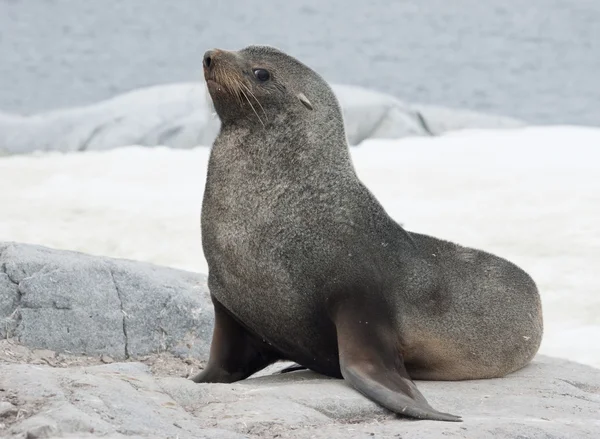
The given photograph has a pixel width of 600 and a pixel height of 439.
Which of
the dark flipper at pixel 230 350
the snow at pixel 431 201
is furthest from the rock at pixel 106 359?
the snow at pixel 431 201

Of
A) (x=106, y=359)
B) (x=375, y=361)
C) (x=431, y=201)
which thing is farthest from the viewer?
(x=431, y=201)

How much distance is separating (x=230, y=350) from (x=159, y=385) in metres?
1.20

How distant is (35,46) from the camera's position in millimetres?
23859

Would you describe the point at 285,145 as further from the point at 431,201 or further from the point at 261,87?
the point at 431,201

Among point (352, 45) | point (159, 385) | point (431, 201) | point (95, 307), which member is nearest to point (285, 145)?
point (159, 385)

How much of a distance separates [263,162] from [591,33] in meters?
21.4

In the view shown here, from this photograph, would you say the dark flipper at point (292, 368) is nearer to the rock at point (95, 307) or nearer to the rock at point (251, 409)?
the rock at point (251, 409)

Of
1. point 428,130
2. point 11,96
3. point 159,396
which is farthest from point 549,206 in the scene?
point 11,96

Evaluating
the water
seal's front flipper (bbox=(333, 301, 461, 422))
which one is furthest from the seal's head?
the water

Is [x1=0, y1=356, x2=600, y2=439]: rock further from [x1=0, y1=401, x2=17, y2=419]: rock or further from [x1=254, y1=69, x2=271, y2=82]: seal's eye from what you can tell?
[x1=254, y1=69, x2=271, y2=82]: seal's eye

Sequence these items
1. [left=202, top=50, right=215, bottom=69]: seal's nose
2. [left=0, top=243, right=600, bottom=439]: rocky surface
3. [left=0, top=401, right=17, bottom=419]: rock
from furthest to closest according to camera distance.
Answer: [left=202, top=50, right=215, bottom=69]: seal's nose < [left=0, top=243, right=600, bottom=439]: rocky surface < [left=0, top=401, right=17, bottom=419]: rock

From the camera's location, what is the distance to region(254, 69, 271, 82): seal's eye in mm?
5637

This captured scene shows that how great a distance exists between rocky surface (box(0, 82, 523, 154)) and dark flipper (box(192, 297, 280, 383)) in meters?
13.3

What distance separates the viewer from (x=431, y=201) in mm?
14617
